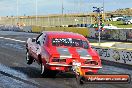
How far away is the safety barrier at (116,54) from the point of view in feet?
66.5

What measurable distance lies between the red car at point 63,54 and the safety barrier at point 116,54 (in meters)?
6.27

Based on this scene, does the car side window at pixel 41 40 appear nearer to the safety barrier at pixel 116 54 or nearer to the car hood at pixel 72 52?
the car hood at pixel 72 52

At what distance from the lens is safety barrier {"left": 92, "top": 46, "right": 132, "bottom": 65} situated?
20280 mm

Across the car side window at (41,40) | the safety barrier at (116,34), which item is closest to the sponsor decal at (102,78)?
the car side window at (41,40)

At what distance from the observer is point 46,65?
13336 mm

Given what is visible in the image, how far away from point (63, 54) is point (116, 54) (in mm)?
8694

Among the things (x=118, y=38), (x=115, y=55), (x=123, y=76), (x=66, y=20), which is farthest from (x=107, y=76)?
(x=66, y=20)

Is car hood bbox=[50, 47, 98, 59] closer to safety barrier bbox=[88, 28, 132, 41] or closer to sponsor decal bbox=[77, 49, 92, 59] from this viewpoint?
sponsor decal bbox=[77, 49, 92, 59]

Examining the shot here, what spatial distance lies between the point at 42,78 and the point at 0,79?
152 centimetres

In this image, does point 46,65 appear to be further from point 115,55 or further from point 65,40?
point 115,55

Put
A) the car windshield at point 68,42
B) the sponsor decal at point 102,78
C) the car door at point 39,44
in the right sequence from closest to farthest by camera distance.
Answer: the sponsor decal at point 102,78 → the car windshield at point 68,42 → the car door at point 39,44

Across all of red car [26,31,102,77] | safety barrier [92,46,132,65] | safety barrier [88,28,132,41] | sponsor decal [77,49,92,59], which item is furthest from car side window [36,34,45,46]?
safety barrier [88,28,132,41]

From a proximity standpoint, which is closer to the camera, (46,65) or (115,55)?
(46,65)

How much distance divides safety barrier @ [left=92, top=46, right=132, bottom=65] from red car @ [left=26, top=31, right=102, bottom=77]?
627 centimetres
